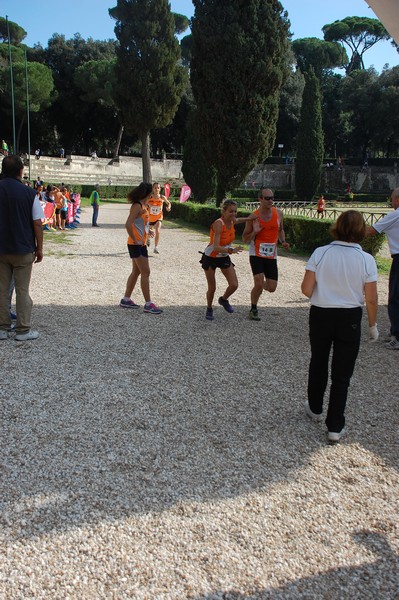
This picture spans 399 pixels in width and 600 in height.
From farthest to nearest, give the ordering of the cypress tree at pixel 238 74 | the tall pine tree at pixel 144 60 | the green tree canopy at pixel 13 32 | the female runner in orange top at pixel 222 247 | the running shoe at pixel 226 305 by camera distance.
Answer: the green tree canopy at pixel 13 32 < the tall pine tree at pixel 144 60 < the cypress tree at pixel 238 74 < the running shoe at pixel 226 305 < the female runner in orange top at pixel 222 247

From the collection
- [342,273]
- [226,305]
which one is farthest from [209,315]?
[342,273]

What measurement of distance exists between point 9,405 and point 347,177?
62.1 metres

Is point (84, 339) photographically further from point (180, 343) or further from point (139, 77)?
point (139, 77)

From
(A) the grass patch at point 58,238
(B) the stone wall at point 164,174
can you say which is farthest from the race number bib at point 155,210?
(B) the stone wall at point 164,174

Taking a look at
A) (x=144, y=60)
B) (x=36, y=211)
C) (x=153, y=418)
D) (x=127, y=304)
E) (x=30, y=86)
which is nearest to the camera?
(x=153, y=418)

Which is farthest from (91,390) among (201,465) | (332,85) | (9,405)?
(332,85)

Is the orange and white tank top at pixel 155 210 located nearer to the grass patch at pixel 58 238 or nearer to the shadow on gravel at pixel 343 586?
the grass patch at pixel 58 238

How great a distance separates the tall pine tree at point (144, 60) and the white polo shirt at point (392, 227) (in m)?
29.5

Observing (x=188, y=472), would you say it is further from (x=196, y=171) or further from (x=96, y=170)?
(x=96, y=170)

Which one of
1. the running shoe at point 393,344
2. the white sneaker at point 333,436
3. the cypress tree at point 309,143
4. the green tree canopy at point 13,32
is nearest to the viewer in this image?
the white sneaker at point 333,436

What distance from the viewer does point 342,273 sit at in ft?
11.2

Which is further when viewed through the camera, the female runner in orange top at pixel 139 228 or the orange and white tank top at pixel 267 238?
the female runner in orange top at pixel 139 228

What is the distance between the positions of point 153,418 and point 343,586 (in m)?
1.94

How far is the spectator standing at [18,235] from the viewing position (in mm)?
5340
